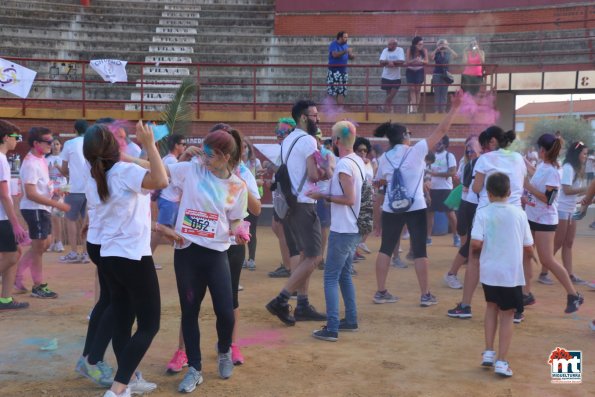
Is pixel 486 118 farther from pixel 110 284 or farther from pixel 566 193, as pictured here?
pixel 110 284

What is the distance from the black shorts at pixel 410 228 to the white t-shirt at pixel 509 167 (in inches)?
29.7

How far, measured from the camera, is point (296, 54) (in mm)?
18953

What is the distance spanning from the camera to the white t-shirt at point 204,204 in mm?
4176

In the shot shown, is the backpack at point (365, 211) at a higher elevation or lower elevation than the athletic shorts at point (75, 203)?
higher

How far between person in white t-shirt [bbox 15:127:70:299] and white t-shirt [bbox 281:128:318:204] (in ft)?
8.09

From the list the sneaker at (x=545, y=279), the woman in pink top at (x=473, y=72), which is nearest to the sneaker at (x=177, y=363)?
the sneaker at (x=545, y=279)

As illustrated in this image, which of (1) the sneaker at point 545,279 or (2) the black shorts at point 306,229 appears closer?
(2) the black shorts at point 306,229

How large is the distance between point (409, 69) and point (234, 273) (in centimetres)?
1144

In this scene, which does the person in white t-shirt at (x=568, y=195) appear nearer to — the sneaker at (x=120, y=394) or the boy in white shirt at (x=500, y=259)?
the boy in white shirt at (x=500, y=259)

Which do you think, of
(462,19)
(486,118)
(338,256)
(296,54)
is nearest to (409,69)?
(486,118)

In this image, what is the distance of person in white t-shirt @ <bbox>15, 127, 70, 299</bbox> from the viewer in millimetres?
6375

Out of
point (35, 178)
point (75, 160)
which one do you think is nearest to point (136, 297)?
point (35, 178)

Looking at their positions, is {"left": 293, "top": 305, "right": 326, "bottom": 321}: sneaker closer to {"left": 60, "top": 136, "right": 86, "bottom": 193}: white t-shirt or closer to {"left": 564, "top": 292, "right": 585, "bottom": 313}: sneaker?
{"left": 564, "top": 292, "right": 585, "bottom": 313}: sneaker

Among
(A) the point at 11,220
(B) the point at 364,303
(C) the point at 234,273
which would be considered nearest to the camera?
(C) the point at 234,273
